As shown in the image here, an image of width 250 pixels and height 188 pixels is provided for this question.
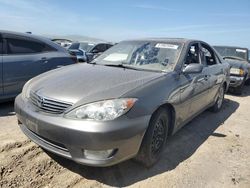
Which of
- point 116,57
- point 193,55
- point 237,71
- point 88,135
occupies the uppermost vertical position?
point 193,55

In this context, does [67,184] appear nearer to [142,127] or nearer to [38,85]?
[142,127]

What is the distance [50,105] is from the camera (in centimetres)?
275

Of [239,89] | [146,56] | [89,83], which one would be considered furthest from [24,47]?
[239,89]

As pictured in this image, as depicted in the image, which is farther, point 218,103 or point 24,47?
point 218,103

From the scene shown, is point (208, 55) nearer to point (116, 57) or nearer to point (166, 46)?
point (166, 46)

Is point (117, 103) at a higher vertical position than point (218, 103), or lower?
higher

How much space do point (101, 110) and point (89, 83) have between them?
56 cm

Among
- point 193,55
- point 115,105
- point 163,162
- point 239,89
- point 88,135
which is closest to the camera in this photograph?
point 88,135

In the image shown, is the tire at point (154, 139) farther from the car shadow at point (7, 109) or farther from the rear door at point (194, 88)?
the car shadow at point (7, 109)

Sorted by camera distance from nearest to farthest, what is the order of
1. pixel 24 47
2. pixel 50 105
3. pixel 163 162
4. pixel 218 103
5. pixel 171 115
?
pixel 50 105 → pixel 163 162 → pixel 171 115 → pixel 24 47 → pixel 218 103

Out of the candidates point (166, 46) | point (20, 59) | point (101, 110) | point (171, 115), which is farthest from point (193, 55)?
point (20, 59)

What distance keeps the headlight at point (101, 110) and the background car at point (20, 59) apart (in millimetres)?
2849

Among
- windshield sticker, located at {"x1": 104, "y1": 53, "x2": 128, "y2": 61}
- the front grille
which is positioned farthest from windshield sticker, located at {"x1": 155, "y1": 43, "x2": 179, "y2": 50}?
the front grille

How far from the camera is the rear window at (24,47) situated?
5.08 m
